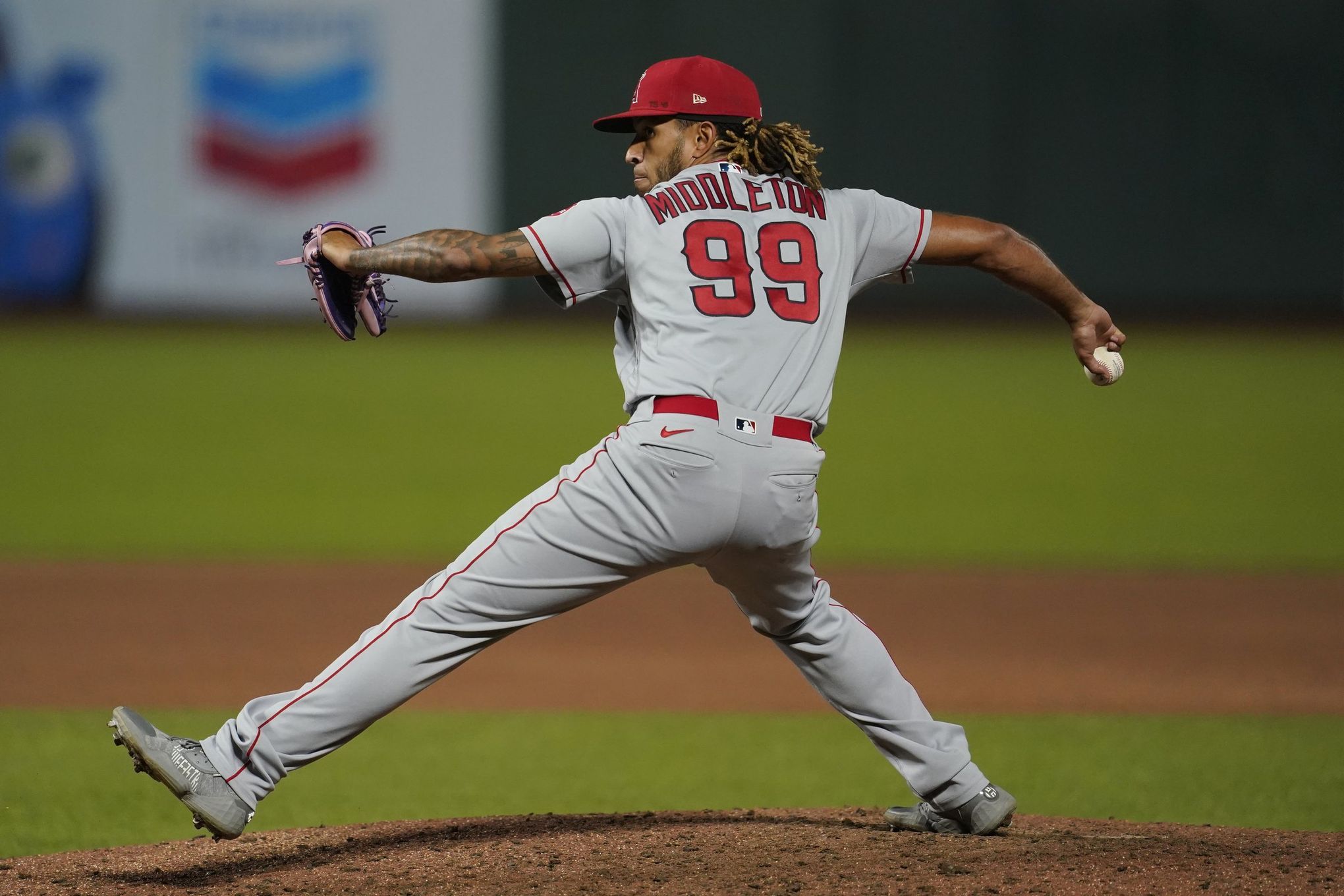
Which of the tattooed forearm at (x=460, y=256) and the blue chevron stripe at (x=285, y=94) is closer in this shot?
the tattooed forearm at (x=460, y=256)

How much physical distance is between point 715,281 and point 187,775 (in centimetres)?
151

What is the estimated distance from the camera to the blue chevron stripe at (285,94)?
19906 millimetres

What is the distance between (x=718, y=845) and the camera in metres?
3.79

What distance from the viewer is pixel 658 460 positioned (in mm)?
3391

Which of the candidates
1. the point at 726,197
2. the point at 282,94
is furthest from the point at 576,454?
the point at 282,94

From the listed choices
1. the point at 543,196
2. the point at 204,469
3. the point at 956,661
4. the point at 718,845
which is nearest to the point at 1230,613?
the point at 956,661

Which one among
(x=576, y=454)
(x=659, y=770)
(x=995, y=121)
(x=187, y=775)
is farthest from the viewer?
(x=995, y=121)

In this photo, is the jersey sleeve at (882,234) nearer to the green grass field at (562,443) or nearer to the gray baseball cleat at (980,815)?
the gray baseball cleat at (980,815)

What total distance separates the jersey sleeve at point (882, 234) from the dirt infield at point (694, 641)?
113 inches

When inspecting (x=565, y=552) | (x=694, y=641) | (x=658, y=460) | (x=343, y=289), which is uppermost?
(x=343, y=289)

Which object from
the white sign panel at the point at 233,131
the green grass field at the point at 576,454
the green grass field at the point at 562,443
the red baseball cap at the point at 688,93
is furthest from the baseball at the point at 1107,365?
the white sign panel at the point at 233,131

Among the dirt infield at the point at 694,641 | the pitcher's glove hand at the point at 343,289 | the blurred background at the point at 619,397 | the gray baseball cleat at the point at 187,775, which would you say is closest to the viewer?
the gray baseball cleat at the point at 187,775

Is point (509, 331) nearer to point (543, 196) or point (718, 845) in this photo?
point (543, 196)

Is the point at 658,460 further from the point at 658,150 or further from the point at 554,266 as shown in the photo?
the point at 658,150
